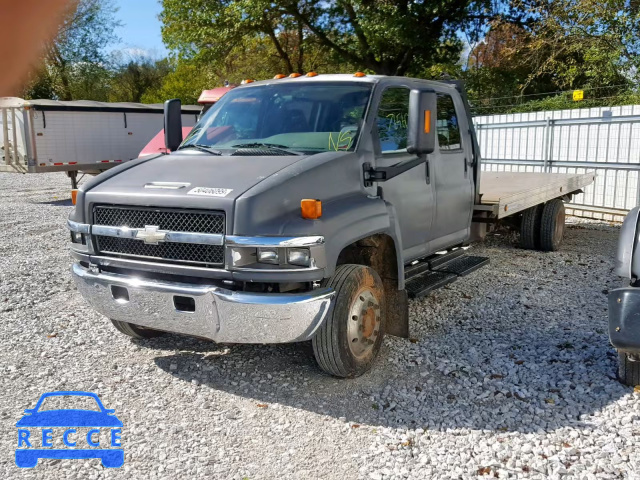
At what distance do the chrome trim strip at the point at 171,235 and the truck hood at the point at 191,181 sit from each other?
0.57ft

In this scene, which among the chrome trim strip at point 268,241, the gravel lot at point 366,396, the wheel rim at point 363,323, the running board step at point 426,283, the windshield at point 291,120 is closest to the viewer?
the gravel lot at point 366,396

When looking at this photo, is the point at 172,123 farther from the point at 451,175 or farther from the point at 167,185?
the point at 451,175

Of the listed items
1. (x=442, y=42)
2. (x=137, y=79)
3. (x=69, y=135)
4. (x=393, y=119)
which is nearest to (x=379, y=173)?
(x=393, y=119)

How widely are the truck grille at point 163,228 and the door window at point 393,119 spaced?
1.72 metres

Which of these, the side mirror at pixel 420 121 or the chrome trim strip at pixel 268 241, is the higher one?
the side mirror at pixel 420 121

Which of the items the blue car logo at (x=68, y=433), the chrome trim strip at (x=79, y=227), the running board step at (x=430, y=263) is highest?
the chrome trim strip at (x=79, y=227)

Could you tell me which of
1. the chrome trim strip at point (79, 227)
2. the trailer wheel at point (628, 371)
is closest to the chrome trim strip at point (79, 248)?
the chrome trim strip at point (79, 227)

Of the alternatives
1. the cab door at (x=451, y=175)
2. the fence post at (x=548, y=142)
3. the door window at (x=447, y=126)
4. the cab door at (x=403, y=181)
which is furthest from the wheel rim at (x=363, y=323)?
the fence post at (x=548, y=142)

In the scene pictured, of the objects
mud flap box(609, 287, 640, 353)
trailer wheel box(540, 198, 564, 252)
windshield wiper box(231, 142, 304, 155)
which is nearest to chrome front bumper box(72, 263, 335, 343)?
windshield wiper box(231, 142, 304, 155)

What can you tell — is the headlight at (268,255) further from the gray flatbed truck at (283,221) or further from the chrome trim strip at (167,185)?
the chrome trim strip at (167,185)

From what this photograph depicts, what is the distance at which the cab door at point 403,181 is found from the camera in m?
5.04

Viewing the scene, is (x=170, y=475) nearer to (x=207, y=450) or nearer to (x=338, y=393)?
(x=207, y=450)

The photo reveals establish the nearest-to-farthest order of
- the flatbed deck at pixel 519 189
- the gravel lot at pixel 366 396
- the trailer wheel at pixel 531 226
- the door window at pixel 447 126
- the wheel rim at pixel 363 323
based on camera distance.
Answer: the gravel lot at pixel 366 396, the wheel rim at pixel 363 323, the door window at pixel 447 126, the flatbed deck at pixel 519 189, the trailer wheel at pixel 531 226

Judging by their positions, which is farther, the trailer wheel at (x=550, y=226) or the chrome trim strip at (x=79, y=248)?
the trailer wheel at (x=550, y=226)
